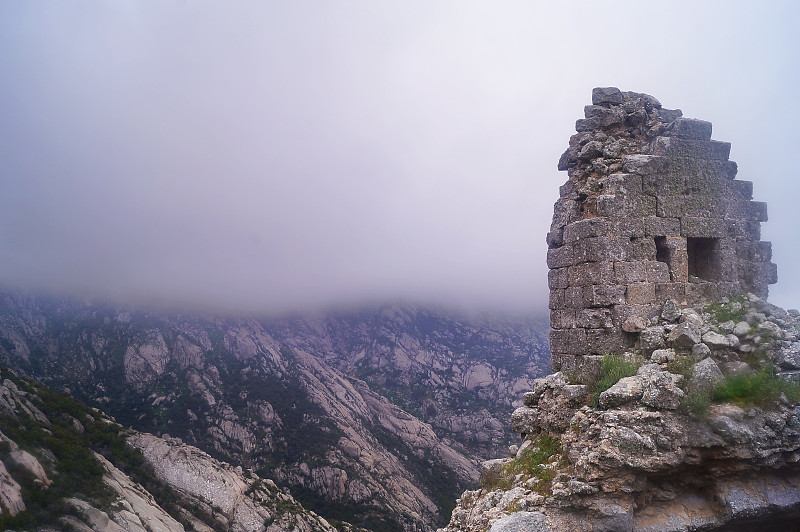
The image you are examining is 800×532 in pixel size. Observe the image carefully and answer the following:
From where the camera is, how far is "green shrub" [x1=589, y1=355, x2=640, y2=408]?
6.41m

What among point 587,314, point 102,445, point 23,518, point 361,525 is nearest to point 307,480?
point 361,525

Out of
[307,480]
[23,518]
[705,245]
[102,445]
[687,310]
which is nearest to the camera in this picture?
[687,310]

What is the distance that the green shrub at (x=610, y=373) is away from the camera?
21.0 feet

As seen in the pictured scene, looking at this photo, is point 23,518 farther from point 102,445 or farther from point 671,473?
point 671,473

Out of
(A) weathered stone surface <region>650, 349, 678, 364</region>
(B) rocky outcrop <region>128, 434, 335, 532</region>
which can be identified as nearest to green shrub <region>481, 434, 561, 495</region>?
(A) weathered stone surface <region>650, 349, 678, 364</region>

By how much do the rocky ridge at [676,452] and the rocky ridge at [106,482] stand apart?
17.6 m

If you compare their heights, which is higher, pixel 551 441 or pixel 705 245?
pixel 705 245

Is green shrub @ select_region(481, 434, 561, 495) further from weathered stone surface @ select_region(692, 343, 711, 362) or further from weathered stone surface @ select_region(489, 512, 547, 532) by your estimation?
weathered stone surface @ select_region(692, 343, 711, 362)

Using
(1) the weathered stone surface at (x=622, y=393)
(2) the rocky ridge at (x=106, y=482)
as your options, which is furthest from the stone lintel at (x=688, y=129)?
(2) the rocky ridge at (x=106, y=482)

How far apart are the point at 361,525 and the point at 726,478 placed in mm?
32287

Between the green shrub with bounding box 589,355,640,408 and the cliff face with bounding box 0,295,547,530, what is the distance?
3199 cm

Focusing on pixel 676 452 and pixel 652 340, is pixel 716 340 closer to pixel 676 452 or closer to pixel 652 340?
pixel 652 340

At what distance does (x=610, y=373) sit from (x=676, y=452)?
1.26 metres

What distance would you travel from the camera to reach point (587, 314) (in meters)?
7.67
